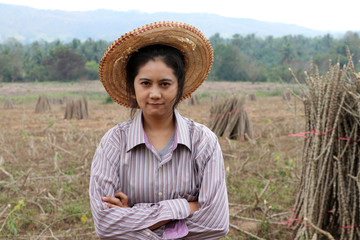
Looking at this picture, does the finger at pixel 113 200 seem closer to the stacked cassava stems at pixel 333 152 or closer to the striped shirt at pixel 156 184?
the striped shirt at pixel 156 184

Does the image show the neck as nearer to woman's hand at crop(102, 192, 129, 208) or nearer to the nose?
the nose

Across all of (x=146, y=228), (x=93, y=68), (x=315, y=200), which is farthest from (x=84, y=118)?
(x=93, y=68)

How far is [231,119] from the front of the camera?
7.88m

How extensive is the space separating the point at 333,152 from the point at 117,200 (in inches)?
74.5

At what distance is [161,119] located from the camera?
169 cm

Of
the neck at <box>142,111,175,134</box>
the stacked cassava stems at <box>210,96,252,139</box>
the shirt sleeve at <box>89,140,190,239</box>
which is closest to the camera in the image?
the shirt sleeve at <box>89,140,190,239</box>

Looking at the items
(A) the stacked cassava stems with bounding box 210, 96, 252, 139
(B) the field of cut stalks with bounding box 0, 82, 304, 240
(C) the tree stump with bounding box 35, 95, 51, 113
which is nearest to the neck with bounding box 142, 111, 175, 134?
(B) the field of cut stalks with bounding box 0, 82, 304, 240

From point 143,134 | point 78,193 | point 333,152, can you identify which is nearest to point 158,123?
point 143,134

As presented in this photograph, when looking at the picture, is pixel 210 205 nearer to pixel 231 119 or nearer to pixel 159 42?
pixel 159 42

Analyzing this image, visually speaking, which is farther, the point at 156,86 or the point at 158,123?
the point at 158,123

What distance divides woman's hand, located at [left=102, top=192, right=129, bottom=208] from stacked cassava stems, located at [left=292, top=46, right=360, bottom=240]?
1.53 m

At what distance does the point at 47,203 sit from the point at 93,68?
3041cm

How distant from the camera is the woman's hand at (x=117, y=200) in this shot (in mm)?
1525

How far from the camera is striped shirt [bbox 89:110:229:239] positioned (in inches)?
59.5
